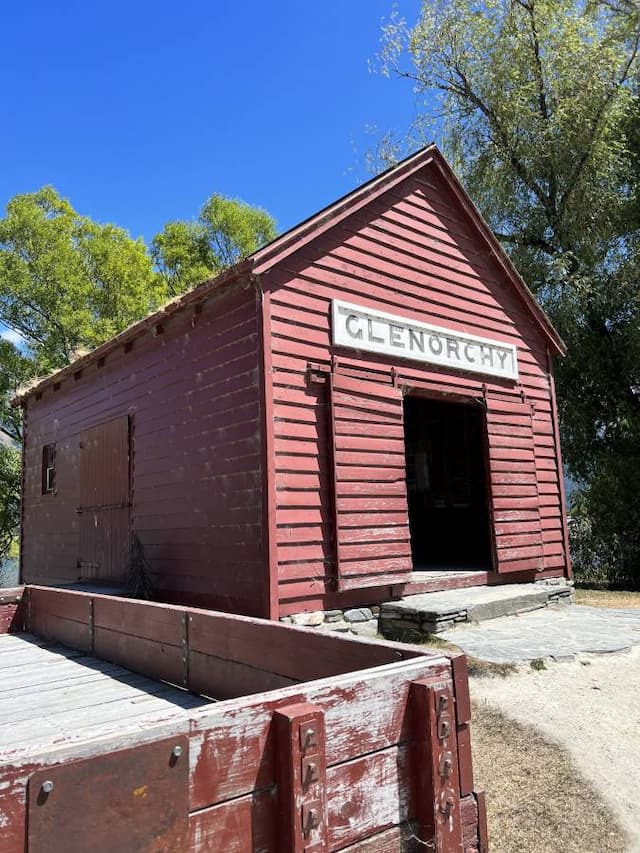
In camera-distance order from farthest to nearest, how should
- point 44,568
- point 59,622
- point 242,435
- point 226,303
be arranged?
point 44,568 < point 226,303 < point 242,435 < point 59,622

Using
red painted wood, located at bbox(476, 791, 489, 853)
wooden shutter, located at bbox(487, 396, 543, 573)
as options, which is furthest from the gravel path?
wooden shutter, located at bbox(487, 396, 543, 573)

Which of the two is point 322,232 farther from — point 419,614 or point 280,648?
point 280,648

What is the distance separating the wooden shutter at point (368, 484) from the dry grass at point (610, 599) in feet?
13.7

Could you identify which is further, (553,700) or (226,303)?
(226,303)

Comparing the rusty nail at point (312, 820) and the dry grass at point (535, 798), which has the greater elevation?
the rusty nail at point (312, 820)

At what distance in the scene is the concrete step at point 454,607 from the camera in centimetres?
732

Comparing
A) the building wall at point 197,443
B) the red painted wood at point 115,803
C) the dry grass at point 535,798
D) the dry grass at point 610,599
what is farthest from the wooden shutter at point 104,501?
the red painted wood at point 115,803

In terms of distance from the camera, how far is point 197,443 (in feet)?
27.7

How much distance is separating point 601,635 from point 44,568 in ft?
35.1

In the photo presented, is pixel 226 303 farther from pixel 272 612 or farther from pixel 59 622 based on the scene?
pixel 59 622

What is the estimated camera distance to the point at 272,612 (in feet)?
22.7

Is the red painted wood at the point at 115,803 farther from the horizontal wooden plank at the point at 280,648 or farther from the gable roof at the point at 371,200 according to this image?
the gable roof at the point at 371,200

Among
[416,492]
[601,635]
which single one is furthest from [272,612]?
[416,492]

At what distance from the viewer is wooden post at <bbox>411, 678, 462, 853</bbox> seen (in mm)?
2061
